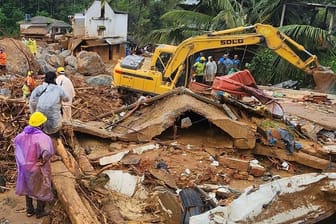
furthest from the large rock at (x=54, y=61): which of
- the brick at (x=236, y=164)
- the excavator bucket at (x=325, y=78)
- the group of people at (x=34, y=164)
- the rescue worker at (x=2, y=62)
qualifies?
the group of people at (x=34, y=164)

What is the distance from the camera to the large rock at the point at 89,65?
21750 millimetres

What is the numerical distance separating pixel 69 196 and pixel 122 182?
123 centimetres

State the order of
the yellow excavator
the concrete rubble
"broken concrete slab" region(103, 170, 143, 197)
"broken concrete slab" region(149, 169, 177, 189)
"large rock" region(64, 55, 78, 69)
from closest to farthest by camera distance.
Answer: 1. the concrete rubble
2. "broken concrete slab" region(103, 170, 143, 197)
3. "broken concrete slab" region(149, 169, 177, 189)
4. the yellow excavator
5. "large rock" region(64, 55, 78, 69)

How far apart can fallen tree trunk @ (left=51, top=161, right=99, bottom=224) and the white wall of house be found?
2590 centimetres

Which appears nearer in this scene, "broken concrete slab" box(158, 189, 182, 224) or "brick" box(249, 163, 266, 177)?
"broken concrete slab" box(158, 189, 182, 224)

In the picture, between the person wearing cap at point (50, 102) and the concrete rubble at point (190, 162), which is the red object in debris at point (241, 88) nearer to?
the concrete rubble at point (190, 162)

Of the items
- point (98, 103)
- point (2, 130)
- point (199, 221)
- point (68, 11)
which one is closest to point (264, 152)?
point (199, 221)

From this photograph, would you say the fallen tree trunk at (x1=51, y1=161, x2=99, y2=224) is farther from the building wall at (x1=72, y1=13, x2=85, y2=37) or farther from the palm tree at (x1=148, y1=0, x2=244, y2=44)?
the building wall at (x1=72, y1=13, x2=85, y2=37)

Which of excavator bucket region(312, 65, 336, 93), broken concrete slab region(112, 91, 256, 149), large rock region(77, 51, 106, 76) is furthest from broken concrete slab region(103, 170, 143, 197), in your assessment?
large rock region(77, 51, 106, 76)

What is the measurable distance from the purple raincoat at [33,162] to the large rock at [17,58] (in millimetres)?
11848

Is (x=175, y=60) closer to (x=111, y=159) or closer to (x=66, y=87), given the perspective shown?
(x=66, y=87)

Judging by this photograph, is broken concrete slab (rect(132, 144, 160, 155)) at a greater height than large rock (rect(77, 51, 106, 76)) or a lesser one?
greater

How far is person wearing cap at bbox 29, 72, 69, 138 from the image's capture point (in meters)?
6.64

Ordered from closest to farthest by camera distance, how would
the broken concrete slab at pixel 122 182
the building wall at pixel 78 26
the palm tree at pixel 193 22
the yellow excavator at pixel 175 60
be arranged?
the broken concrete slab at pixel 122 182 < the yellow excavator at pixel 175 60 < the palm tree at pixel 193 22 < the building wall at pixel 78 26
